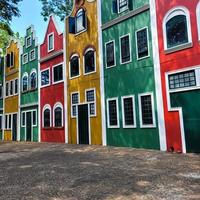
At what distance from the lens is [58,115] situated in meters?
20.4

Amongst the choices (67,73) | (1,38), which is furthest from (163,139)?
(1,38)

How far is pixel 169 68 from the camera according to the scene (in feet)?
41.5

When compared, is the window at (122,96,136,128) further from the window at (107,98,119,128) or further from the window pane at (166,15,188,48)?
the window pane at (166,15,188,48)

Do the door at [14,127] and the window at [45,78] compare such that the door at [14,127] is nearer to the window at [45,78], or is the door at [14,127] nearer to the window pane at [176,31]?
the window at [45,78]

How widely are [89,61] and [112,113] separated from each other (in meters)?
4.60

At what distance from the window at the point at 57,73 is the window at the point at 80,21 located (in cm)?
364

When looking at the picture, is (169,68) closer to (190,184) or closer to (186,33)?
(186,33)

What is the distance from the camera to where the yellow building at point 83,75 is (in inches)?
670

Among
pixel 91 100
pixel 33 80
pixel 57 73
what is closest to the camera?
pixel 91 100

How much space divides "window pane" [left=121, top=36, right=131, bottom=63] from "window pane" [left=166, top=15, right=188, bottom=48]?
9.61 feet

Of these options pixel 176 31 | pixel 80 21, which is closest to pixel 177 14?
pixel 176 31

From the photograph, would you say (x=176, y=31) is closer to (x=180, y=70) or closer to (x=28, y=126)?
(x=180, y=70)

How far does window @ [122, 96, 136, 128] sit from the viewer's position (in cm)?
1436

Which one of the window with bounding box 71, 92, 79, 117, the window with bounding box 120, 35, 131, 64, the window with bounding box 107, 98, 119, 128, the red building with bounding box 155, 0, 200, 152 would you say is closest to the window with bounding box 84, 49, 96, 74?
the window with bounding box 71, 92, 79, 117
